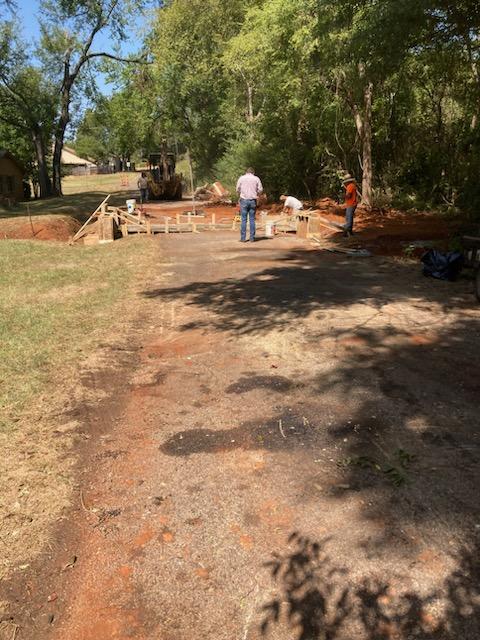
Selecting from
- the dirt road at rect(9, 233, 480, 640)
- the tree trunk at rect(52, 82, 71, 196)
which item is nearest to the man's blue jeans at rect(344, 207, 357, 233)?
the dirt road at rect(9, 233, 480, 640)

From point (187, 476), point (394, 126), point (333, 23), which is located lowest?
point (187, 476)

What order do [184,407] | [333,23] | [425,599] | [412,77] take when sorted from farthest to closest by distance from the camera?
1. [412,77]
2. [333,23]
3. [184,407]
4. [425,599]

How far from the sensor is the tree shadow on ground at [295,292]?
7125mm

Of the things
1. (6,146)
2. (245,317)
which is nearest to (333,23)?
(245,317)

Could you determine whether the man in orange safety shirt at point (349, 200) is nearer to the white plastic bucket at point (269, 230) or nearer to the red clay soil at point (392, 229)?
the red clay soil at point (392, 229)

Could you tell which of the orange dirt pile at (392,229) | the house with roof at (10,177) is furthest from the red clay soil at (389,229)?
the house with roof at (10,177)

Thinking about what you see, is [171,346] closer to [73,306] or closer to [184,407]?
[184,407]

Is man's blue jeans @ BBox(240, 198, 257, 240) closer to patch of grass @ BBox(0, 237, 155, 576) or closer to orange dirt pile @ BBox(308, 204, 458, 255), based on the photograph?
orange dirt pile @ BBox(308, 204, 458, 255)

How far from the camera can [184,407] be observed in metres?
4.59

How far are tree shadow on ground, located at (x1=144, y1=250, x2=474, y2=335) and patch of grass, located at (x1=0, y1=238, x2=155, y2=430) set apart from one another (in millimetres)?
1199

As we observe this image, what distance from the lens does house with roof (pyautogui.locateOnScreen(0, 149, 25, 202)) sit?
3488 cm

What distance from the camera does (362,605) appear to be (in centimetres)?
250

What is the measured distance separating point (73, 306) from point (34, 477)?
465 cm

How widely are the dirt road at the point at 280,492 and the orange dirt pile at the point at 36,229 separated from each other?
39.5ft
